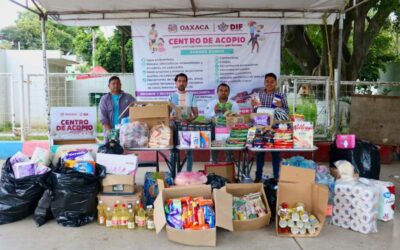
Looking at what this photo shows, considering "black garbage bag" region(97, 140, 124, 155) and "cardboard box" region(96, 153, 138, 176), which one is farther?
"black garbage bag" region(97, 140, 124, 155)

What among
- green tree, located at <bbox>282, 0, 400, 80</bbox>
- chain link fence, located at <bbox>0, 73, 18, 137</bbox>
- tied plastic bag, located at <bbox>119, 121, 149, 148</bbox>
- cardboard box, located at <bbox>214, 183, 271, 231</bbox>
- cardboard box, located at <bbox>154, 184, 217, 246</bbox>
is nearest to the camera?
cardboard box, located at <bbox>154, 184, 217, 246</bbox>

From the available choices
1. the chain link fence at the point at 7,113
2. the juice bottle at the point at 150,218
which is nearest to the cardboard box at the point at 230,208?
the juice bottle at the point at 150,218

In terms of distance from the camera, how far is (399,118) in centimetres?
721

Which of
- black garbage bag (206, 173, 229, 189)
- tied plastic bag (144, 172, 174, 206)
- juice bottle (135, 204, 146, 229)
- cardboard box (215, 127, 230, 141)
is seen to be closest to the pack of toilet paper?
black garbage bag (206, 173, 229, 189)

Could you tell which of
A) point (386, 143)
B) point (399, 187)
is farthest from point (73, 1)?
point (386, 143)

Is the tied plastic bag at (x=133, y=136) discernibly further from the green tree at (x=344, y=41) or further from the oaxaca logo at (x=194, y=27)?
the green tree at (x=344, y=41)

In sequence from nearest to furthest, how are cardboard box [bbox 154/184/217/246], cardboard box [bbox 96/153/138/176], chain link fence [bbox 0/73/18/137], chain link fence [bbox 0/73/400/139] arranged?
cardboard box [bbox 154/184/217/246], cardboard box [bbox 96/153/138/176], chain link fence [bbox 0/73/400/139], chain link fence [bbox 0/73/18/137]

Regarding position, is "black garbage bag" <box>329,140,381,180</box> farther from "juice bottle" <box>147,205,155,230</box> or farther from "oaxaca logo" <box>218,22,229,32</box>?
"oaxaca logo" <box>218,22,229,32</box>

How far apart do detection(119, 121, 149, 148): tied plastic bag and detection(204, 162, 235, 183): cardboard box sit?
0.98 m

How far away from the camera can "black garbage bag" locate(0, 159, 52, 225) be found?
3.95 m

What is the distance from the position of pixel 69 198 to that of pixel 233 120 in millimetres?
2031

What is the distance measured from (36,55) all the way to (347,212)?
61.7 ft

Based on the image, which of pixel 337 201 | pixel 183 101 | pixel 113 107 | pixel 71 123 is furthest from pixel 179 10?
pixel 337 201

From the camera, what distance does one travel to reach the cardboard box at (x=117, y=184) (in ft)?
13.2
